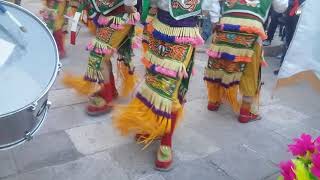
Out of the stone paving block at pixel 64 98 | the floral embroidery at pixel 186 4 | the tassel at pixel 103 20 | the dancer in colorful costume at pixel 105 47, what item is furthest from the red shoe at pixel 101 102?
the floral embroidery at pixel 186 4

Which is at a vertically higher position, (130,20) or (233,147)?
(130,20)

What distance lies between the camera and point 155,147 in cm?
298

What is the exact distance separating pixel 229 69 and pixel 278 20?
3.32m

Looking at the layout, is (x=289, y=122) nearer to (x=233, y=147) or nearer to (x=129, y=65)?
(x=233, y=147)

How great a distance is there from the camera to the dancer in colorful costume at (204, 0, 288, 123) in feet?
Result: 10.5

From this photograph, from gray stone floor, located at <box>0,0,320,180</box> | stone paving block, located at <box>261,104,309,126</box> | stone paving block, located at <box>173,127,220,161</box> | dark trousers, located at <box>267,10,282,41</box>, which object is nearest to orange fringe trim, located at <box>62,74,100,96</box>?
gray stone floor, located at <box>0,0,320,180</box>

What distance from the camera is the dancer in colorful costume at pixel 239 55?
3.20m

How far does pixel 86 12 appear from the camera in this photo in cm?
339

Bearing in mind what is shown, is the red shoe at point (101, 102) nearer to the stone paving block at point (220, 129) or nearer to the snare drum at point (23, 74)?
the stone paving block at point (220, 129)

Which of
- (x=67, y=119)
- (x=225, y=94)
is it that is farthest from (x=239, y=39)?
(x=67, y=119)

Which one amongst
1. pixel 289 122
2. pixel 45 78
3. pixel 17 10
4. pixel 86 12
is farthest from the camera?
pixel 289 122

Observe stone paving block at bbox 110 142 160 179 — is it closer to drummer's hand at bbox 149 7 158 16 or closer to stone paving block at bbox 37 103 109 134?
stone paving block at bbox 37 103 109 134

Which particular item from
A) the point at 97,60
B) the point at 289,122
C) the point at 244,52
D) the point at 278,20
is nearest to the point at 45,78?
the point at 97,60

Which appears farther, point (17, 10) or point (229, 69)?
point (229, 69)
